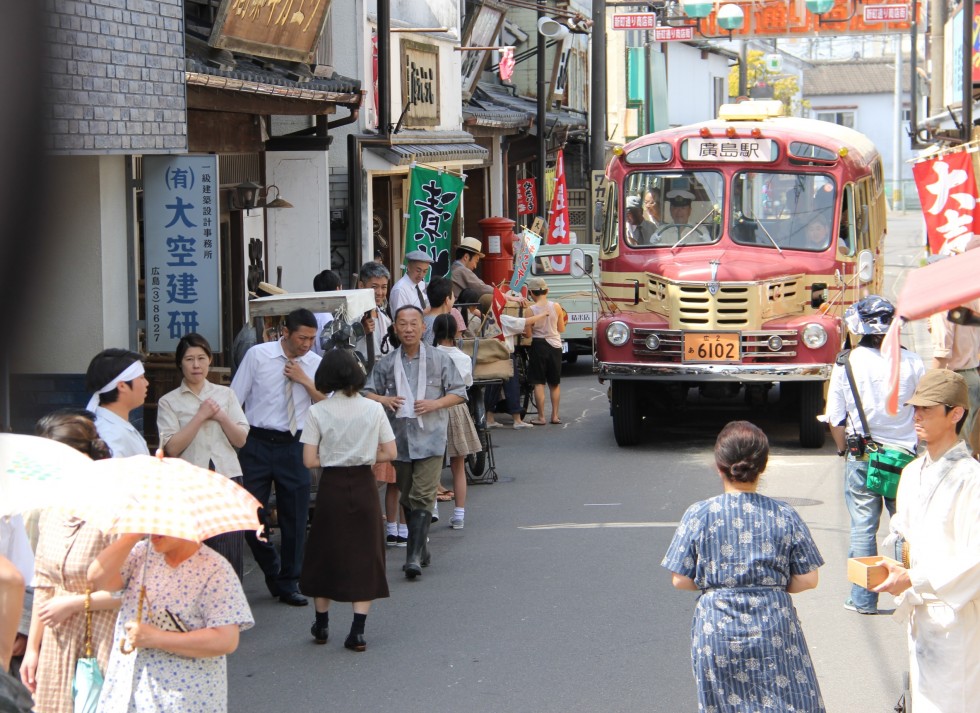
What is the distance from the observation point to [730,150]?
14.1m

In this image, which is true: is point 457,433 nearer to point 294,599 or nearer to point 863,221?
point 294,599

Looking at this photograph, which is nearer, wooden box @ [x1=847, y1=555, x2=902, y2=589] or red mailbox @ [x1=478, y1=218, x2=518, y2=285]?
wooden box @ [x1=847, y1=555, x2=902, y2=589]

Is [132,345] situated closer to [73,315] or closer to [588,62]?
[73,315]

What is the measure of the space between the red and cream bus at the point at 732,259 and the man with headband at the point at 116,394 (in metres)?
7.83

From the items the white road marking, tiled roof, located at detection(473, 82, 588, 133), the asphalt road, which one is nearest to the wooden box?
the asphalt road

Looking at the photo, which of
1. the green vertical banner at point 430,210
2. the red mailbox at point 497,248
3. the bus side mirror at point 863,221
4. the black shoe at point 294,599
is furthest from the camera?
the red mailbox at point 497,248

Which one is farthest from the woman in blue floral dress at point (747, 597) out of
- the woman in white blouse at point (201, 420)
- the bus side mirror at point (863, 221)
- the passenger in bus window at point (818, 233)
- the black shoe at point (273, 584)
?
the bus side mirror at point (863, 221)

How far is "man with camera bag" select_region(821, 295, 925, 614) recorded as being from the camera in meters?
7.41

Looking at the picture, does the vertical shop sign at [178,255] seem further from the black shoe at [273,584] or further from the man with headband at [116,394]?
the man with headband at [116,394]

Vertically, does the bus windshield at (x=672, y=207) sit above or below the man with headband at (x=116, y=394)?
above

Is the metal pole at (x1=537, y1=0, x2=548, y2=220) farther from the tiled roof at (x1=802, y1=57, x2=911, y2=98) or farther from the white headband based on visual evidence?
the tiled roof at (x1=802, y1=57, x2=911, y2=98)

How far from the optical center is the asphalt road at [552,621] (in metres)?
6.62

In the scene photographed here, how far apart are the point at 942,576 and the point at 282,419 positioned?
458 cm

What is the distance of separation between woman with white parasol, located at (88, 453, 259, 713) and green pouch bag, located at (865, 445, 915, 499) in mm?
4262
